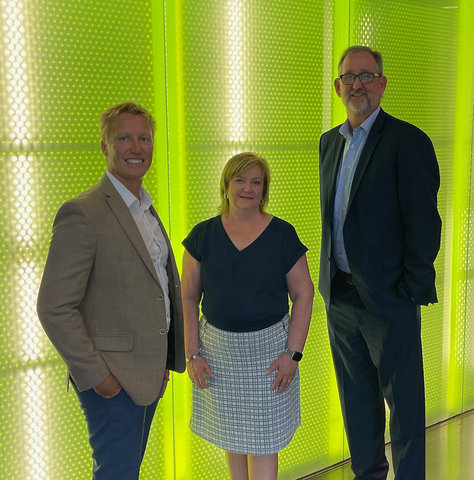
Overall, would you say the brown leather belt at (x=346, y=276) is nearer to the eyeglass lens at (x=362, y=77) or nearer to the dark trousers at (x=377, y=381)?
the dark trousers at (x=377, y=381)

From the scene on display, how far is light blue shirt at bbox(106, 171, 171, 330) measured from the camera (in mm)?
2119

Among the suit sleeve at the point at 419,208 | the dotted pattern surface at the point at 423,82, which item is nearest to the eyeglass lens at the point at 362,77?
the suit sleeve at the point at 419,208

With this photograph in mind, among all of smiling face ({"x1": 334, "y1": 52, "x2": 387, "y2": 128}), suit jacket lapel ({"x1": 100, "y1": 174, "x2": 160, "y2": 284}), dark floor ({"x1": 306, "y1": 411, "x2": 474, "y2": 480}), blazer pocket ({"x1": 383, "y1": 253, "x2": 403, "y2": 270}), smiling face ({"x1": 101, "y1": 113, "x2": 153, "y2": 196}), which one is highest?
smiling face ({"x1": 334, "y1": 52, "x2": 387, "y2": 128})

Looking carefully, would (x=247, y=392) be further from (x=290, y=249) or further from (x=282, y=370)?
(x=290, y=249)

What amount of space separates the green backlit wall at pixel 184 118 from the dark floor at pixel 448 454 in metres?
0.20

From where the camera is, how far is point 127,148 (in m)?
2.09

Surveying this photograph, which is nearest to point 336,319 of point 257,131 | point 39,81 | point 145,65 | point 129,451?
point 257,131

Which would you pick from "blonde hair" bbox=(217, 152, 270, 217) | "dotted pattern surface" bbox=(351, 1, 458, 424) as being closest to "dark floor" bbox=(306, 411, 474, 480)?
"dotted pattern surface" bbox=(351, 1, 458, 424)

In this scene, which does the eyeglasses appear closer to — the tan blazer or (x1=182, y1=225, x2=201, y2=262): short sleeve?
(x1=182, y1=225, x2=201, y2=262): short sleeve

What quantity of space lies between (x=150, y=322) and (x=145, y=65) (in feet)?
4.46

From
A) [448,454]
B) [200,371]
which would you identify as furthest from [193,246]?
[448,454]

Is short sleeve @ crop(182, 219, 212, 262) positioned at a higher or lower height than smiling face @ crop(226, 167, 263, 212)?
lower

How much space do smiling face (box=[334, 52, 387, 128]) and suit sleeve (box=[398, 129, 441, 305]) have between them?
0.26m

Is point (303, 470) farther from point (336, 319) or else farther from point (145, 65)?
point (145, 65)
